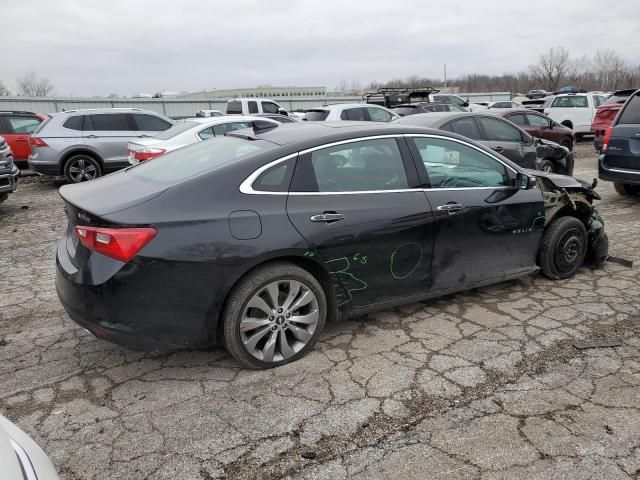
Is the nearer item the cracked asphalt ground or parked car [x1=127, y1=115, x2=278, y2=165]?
the cracked asphalt ground

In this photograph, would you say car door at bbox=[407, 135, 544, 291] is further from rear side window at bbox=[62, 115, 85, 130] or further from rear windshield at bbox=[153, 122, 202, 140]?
rear side window at bbox=[62, 115, 85, 130]

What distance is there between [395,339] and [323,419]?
1.12 m

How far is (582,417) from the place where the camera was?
2.87 meters

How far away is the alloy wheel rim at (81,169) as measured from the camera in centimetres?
1085

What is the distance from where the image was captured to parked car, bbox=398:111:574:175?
834 cm

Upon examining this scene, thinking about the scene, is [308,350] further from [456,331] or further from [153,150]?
[153,150]

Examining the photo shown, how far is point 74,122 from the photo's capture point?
11.0 metres

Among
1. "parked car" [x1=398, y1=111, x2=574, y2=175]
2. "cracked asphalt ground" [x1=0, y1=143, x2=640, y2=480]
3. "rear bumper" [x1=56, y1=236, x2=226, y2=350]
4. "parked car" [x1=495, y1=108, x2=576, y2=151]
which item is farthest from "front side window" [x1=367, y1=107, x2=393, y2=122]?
"rear bumper" [x1=56, y1=236, x2=226, y2=350]

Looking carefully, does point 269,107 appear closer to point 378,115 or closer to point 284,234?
point 378,115

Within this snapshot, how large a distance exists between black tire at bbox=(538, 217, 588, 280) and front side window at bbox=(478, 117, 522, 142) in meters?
4.17

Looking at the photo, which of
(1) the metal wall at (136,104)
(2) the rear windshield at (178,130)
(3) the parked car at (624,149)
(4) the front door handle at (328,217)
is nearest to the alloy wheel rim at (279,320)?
(4) the front door handle at (328,217)

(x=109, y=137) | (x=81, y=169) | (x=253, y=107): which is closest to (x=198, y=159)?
(x=81, y=169)

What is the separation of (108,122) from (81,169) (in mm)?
1251

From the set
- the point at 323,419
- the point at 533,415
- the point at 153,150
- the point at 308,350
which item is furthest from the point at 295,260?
the point at 153,150
